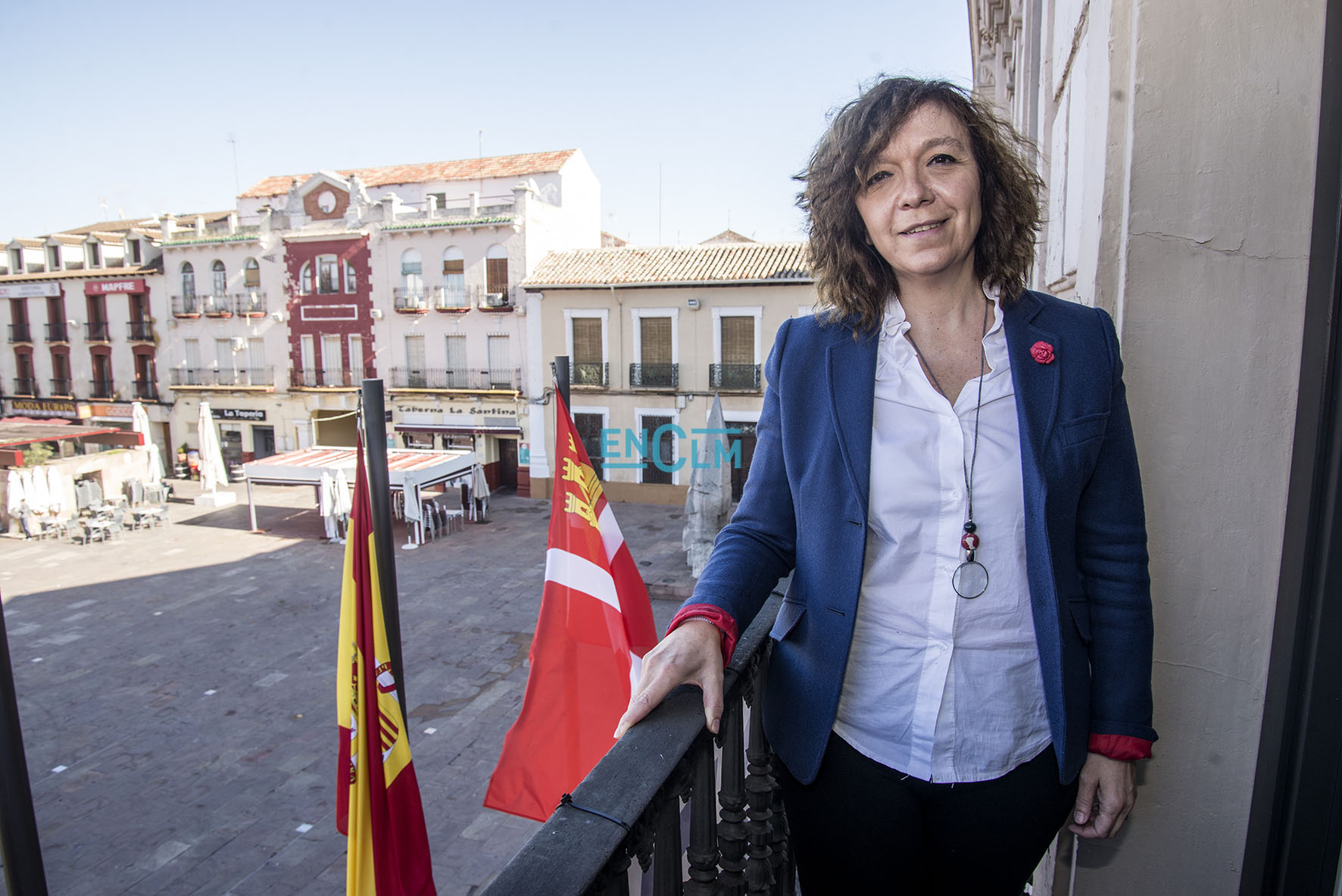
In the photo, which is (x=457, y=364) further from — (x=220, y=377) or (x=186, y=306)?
(x=186, y=306)

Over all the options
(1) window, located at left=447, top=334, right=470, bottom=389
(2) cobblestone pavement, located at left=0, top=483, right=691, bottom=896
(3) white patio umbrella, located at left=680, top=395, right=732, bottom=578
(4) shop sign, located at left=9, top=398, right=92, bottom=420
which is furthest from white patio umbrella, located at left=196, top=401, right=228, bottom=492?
(3) white patio umbrella, located at left=680, top=395, right=732, bottom=578

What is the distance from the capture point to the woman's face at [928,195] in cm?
136

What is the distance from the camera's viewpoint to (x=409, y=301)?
78.3 ft

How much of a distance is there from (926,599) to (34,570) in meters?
20.7

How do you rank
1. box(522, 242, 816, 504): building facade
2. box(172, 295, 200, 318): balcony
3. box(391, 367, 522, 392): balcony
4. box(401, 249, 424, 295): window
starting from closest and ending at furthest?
box(522, 242, 816, 504): building facade
box(391, 367, 522, 392): balcony
box(401, 249, 424, 295): window
box(172, 295, 200, 318): balcony

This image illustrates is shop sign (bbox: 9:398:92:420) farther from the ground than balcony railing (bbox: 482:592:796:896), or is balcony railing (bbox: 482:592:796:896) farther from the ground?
balcony railing (bbox: 482:592:796:896)

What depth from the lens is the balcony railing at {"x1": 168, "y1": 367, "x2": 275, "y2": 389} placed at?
1031 inches

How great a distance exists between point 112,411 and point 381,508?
100 ft

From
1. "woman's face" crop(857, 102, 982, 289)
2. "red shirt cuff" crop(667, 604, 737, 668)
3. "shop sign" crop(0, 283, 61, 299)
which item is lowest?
"red shirt cuff" crop(667, 604, 737, 668)

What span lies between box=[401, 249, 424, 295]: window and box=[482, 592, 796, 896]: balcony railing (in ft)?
78.8

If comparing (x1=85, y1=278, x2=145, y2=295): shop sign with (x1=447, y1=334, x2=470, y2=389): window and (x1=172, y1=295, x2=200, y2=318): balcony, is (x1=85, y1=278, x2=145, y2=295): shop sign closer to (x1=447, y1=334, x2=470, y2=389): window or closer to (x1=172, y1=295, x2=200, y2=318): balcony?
(x1=172, y1=295, x2=200, y2=318): balcony

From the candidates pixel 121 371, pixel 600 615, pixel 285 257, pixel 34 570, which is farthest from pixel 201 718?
pixel 121 371

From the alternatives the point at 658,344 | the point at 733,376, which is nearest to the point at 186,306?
the point at 658,344

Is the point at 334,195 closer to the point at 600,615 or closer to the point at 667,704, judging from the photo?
the point at 600,615
